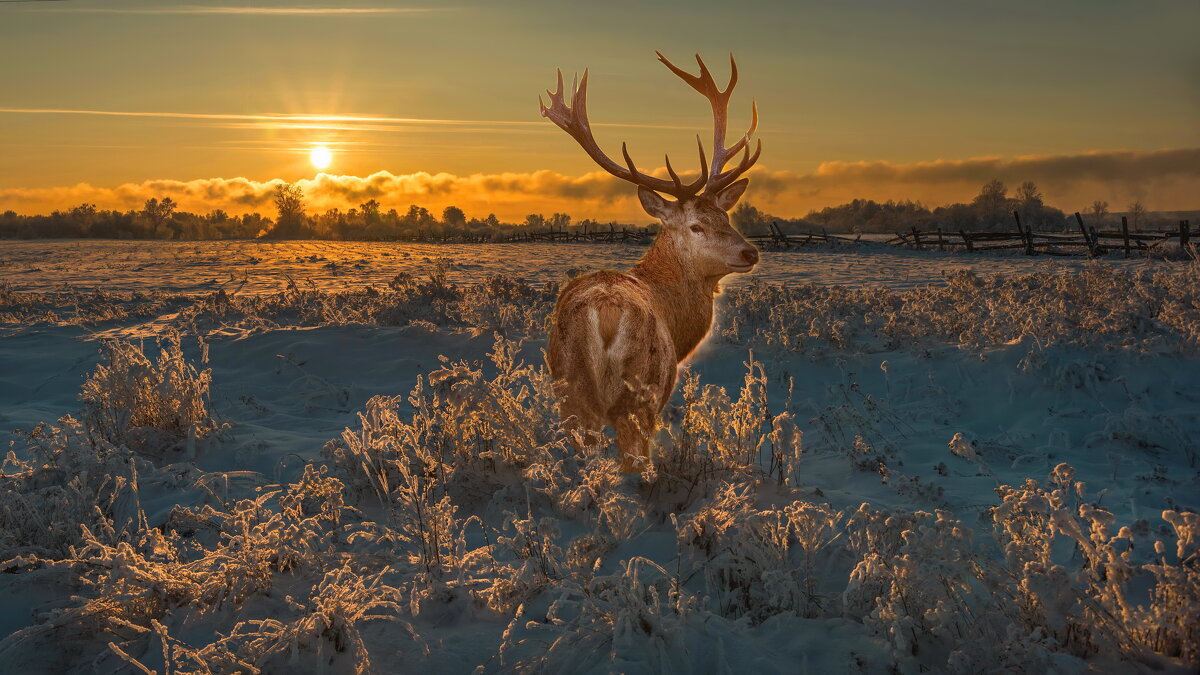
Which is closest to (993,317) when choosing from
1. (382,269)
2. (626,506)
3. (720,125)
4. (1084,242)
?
(720,125)

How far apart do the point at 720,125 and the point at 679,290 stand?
1848 mm

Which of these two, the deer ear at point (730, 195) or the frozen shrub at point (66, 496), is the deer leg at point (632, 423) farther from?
the frozen shrub at point (66, 496)

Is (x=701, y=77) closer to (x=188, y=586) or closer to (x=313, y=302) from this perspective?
(x=188, y=586)

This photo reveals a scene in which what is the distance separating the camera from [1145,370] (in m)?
7.39

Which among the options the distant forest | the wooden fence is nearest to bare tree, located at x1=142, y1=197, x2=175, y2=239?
the distant forest

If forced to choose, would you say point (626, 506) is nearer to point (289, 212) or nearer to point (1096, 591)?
point (1096, 591)

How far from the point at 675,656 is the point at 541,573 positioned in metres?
0.79

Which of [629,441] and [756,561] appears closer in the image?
[756,561]

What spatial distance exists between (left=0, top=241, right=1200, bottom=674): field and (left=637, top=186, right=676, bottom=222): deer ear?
1582 millimetres

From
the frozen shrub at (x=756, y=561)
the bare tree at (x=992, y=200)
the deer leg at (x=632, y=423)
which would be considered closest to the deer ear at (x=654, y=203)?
the deer leg at (x=632, y=423)

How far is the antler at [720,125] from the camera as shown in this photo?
20.4 ft

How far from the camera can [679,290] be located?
5859 mm

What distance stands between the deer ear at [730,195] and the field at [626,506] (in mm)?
1593

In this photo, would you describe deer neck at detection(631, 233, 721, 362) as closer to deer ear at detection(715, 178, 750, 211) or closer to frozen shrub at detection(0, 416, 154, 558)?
deer ear at detection(715, 178, 750, 211)
